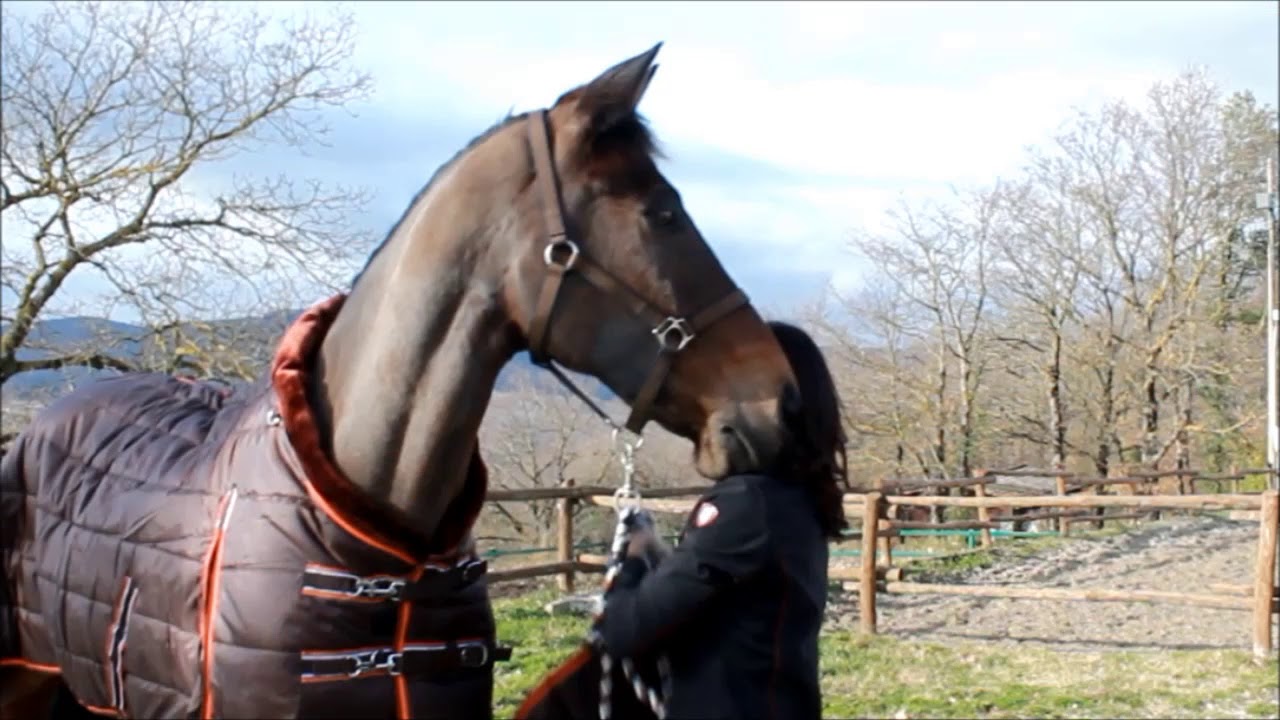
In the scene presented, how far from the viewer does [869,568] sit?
9.00m

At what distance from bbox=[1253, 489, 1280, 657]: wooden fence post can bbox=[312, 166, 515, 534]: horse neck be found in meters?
7.61

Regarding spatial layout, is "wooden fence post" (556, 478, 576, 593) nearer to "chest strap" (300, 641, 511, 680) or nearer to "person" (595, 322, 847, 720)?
"person" (595, 322, 847, 720)

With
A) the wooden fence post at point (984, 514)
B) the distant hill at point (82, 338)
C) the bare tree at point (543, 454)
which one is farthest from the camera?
the bare tree at point (543, 454)

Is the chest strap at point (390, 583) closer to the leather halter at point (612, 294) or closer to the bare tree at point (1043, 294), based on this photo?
the leather halter at point (612, 294)

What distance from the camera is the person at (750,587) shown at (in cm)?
210

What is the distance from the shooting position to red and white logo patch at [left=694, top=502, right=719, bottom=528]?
6.90ft

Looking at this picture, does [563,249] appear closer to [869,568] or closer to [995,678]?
[995,678]

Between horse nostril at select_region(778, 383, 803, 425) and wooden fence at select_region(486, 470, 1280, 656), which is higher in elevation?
horse nostril at select_region(778, 383, 803, 425)

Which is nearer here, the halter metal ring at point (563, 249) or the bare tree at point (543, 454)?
the halter metal ring at point (563, 249)

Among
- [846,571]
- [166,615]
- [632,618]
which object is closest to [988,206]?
[846,571]

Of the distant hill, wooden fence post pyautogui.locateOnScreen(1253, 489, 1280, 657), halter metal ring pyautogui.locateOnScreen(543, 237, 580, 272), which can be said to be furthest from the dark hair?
the distant hill

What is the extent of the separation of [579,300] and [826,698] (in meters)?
5.14

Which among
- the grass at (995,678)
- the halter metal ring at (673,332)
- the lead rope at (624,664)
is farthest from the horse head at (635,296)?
the grass at (995,678)

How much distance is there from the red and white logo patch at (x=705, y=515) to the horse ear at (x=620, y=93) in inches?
28.7
